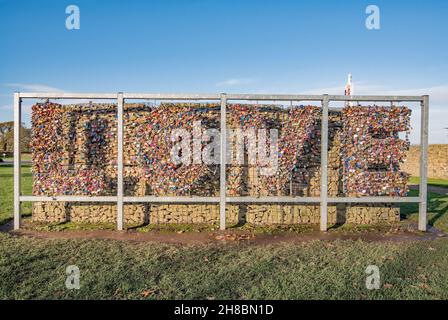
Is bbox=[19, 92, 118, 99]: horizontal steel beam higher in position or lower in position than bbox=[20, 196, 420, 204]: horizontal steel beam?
higher

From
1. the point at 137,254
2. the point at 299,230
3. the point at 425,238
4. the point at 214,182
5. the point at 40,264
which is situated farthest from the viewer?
the point at 214,182

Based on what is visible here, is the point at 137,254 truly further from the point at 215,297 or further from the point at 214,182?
the point at 214,182

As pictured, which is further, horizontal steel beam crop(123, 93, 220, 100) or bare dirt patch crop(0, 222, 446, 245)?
horizontal steel beam crop(123, 93, 220, 100)

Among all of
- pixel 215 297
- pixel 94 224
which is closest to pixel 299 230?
pixel 215 297

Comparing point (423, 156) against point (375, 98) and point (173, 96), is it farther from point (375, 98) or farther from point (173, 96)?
point (173, 96)

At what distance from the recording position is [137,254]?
5.77 meters

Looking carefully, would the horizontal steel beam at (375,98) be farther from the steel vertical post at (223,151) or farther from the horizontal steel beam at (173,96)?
the horizontal steel beam at (173,96)

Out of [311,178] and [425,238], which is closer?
[425,238]

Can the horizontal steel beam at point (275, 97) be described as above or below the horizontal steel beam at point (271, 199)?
above

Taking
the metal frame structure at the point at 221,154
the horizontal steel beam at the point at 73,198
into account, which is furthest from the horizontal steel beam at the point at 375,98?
the horizontal steel beam at the point at 73,198

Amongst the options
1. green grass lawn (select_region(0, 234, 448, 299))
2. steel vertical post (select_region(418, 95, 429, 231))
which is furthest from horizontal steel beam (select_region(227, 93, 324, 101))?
green grass lawn (select_region(0, 234, 448, 299))

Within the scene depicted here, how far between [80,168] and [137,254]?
3.49 metres

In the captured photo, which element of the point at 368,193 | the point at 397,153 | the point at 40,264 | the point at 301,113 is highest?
the point at 301,113

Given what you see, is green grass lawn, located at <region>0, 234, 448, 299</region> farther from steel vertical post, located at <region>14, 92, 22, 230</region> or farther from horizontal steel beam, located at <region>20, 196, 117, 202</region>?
horizontal steel beam, located at <region>20, 196, 117, 202</region>
